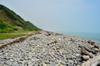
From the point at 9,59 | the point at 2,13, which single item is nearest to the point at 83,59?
the point at 9,59

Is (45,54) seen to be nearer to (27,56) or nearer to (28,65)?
(27,56)

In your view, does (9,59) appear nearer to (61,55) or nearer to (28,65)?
(28,65)

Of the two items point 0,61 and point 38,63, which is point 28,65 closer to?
point 38,63

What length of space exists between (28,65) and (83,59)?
7.29 metres

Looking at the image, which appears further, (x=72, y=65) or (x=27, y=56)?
(x=27, y=56)

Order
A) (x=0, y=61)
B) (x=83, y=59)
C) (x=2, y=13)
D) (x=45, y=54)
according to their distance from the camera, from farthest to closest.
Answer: (x=2, y=13)
(x=45, y=54)
(x=83, y=59)
(x=0, y=61)

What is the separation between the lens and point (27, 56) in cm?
3044

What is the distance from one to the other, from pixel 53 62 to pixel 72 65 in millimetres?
2212

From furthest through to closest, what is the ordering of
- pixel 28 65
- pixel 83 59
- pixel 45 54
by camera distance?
pixel 45 54, pixel 83 59, pixel 28 65

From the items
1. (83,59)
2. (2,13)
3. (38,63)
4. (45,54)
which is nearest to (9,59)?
(38,63)

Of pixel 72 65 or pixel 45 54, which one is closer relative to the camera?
pixel 72 65

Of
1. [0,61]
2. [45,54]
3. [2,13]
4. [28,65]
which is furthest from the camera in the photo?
[2,13]

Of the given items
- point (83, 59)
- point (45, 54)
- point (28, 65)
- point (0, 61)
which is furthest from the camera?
point (45, 54)

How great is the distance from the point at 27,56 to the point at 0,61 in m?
4.17
